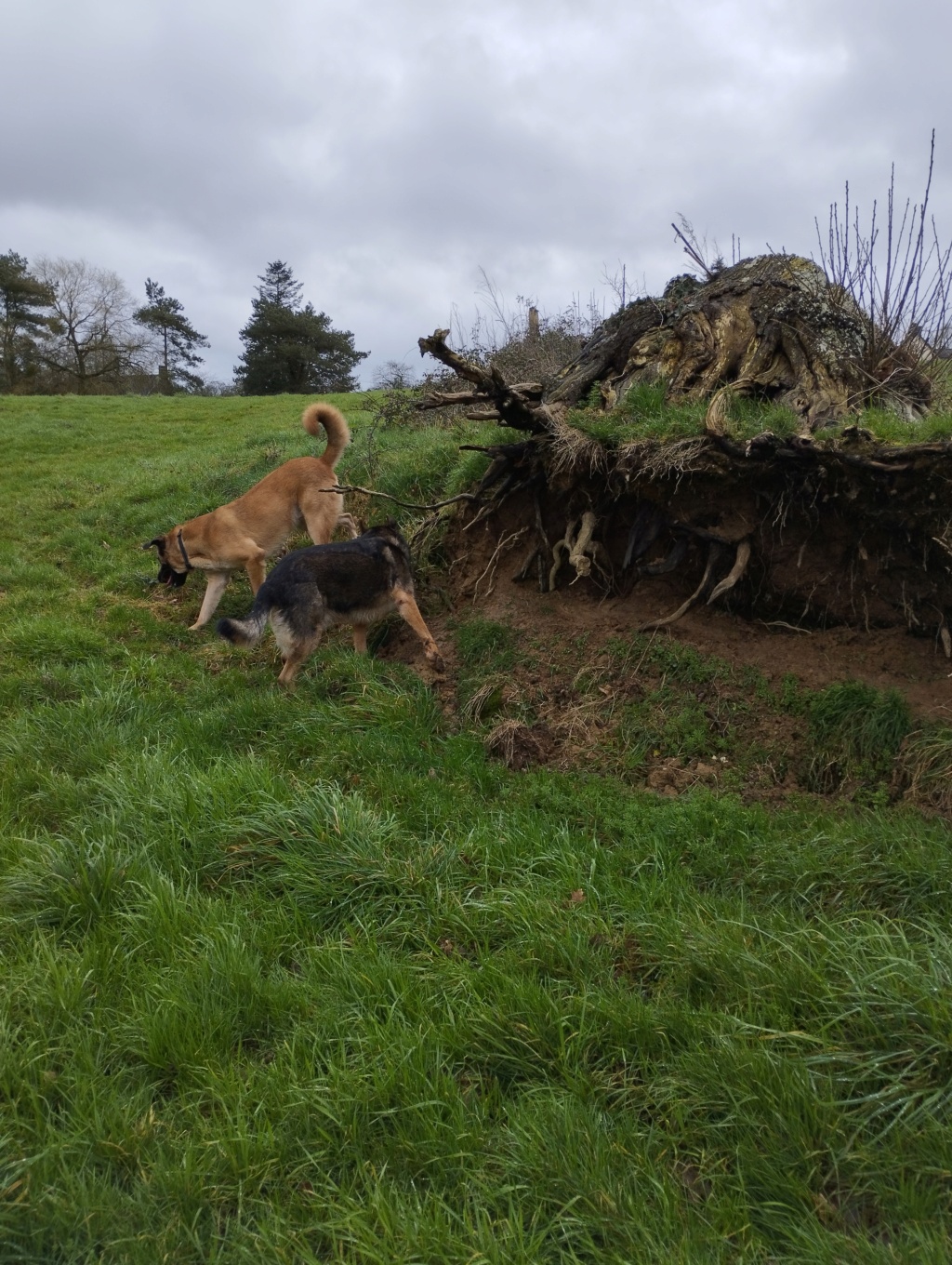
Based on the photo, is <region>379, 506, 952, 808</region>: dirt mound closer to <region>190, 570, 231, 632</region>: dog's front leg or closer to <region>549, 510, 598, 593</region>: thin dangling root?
<region>549, 510, 598, 593</region>: thin dangling root

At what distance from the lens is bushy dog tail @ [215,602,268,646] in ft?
19.8

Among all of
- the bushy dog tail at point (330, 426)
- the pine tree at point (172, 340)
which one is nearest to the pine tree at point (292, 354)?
the pine tree at point (172, 340)

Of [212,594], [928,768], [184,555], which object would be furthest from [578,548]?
[184,555]

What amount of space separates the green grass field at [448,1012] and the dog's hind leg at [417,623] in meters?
1.11

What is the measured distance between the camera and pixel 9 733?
525 cm

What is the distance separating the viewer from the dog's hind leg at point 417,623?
20.6 ft

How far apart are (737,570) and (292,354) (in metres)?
37.8

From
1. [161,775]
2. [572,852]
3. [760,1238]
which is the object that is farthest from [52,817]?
[760,1238]

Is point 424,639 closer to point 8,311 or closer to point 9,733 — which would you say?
point 9,733

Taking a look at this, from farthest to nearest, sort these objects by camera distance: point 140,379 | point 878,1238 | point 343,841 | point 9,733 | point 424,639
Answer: point 140,379, point 424,639, point 9,733, point 343,841, point 878,1238

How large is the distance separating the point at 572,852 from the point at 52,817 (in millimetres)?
2852

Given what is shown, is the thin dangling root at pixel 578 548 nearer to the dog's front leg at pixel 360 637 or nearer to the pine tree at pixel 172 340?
the dog's front leg at pixel 360 637

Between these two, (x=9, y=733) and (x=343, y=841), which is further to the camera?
(x=9, y=733)

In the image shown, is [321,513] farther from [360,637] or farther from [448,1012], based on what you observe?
[448,1012]
